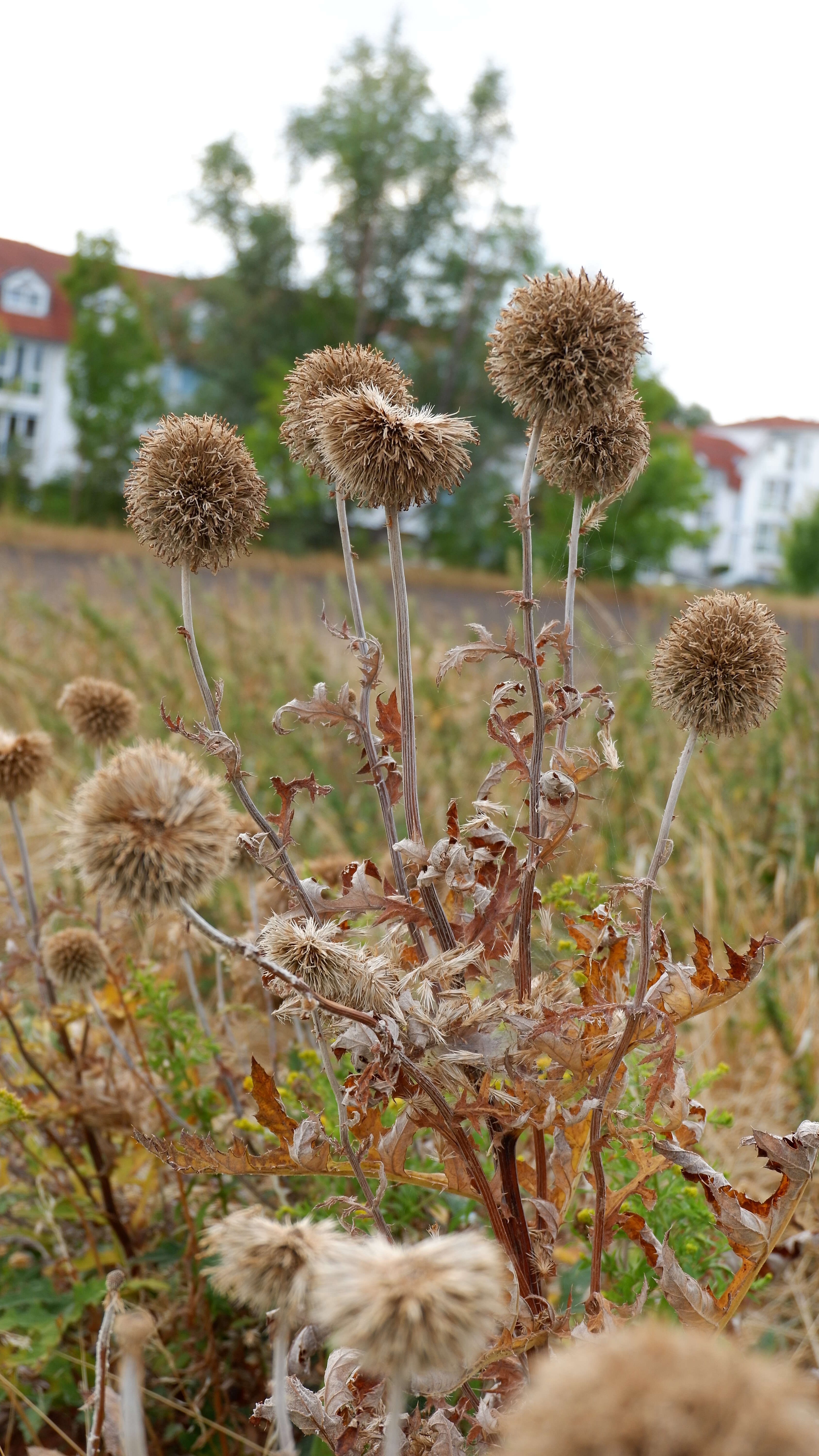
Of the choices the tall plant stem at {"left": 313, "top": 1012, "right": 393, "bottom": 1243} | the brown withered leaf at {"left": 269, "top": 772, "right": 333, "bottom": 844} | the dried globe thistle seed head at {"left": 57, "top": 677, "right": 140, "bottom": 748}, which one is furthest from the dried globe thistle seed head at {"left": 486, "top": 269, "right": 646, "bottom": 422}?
the dried globe thistle seed head at {"left": 57, "top": 677, "right": 140, "bottom": 748}

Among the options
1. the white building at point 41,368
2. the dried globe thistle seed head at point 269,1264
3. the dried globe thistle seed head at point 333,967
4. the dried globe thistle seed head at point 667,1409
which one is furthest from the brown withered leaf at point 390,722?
the white building at point 41,368

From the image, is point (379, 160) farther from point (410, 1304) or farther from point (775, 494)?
point (775, 494)

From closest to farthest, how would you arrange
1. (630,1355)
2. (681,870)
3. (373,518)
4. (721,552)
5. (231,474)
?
(630,1355) → (231,474) → (681,870) → (373,518) → (721,552)

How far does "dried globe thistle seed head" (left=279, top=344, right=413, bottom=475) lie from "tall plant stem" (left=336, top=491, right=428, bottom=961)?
9cm

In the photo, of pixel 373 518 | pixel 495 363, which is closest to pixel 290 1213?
pixel 495 363

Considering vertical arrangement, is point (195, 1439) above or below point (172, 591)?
below

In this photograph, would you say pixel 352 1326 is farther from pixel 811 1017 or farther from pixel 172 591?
pixel 172 591

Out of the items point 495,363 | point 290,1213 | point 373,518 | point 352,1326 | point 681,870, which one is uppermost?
point 373,518

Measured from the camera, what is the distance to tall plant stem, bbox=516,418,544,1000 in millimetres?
1256

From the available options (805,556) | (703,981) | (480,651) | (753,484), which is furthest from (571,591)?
(753,484)

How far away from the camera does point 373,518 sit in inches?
1335

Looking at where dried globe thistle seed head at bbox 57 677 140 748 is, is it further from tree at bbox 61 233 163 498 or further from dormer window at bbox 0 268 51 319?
dormer window at bbox 0 268 51 319

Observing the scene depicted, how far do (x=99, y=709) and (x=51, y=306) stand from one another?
43520 millimetres

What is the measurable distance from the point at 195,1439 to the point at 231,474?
1758 millimetres
